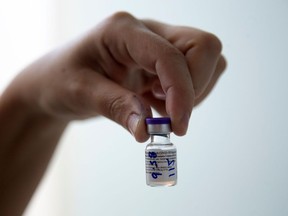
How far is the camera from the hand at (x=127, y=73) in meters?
0.73

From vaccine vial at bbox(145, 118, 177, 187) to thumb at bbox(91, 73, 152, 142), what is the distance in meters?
0.02

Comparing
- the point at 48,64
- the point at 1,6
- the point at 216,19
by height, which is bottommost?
the point at 48,64

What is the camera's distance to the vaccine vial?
684 millimetres

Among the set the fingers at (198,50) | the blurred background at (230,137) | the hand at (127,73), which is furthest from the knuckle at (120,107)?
the blurred background at (230,137)

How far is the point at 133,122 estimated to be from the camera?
0.71 metres

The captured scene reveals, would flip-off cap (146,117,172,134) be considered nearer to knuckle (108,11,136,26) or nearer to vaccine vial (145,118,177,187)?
vaccine vial (145,118,177,187)

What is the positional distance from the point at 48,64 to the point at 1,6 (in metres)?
0.73

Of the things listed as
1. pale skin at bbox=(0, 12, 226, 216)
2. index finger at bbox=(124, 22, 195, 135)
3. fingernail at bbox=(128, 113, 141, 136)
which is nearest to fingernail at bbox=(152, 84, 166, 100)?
pale skin at bbox=(0, 12, 226, 216)

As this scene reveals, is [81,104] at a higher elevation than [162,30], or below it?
below

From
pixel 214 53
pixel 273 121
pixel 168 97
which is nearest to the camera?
pixel 168 97

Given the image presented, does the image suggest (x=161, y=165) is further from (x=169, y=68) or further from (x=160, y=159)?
(x=169, y=68)

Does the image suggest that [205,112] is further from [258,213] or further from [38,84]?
[38,84]

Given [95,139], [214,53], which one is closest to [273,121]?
[214,53]

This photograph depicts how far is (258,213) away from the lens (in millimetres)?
958
